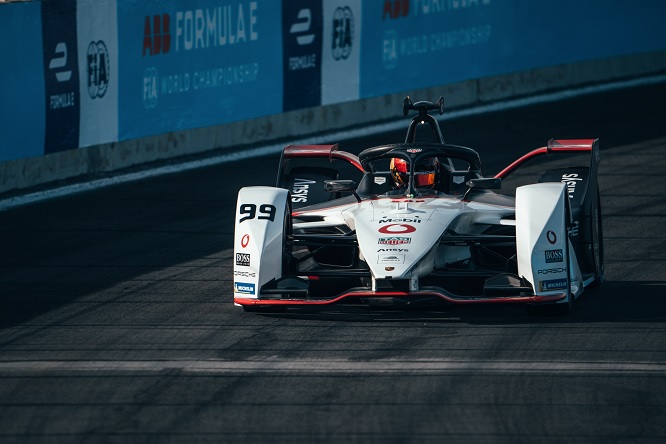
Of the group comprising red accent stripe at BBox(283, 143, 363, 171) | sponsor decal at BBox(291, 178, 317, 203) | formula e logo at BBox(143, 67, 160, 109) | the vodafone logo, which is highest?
formula e logo at BBox(143, 67, 160, 109)

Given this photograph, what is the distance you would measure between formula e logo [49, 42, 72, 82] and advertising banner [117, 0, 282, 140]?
4.10 ft

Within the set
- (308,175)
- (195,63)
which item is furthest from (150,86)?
(308,175)

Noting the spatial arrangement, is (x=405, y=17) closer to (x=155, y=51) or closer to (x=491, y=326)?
(x=155, y=51)

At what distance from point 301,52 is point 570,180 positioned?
995 centimetres

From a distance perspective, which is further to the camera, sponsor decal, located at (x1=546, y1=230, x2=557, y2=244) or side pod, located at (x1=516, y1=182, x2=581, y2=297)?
sponsor decal, located at (x1=546, y1=230, x2=557, y2=244)

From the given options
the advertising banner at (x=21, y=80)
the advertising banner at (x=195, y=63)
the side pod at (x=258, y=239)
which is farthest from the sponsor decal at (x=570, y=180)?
the advertising banner at (x=195, y=63)

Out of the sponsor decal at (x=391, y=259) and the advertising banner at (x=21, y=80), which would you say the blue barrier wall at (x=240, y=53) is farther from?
the sponsor decal at (x=391, y=259)

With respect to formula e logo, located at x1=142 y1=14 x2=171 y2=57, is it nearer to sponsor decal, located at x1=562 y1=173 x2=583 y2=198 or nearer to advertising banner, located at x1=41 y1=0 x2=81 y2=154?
advertising banner, located at x1=41 y1=0 x2=81 y2=154

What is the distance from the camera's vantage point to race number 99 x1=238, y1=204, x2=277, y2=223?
1214 cm

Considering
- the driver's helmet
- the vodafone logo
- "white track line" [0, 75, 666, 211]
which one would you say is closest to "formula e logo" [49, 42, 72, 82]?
"white track line" [0, 75, 666, 211]

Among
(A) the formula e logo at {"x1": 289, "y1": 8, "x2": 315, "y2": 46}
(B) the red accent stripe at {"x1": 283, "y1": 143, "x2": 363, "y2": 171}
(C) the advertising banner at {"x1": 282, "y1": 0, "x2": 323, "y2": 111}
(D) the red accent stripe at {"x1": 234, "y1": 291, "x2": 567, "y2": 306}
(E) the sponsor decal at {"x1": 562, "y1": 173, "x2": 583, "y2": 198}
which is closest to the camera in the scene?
(D) the red accent stripe at {"x1": 234, "y1": 291, "x2": 567, "y2": 306}

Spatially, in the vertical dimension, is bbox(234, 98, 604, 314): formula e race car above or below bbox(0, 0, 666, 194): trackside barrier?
below

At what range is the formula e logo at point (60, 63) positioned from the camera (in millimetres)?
18391

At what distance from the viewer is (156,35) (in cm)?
2027
